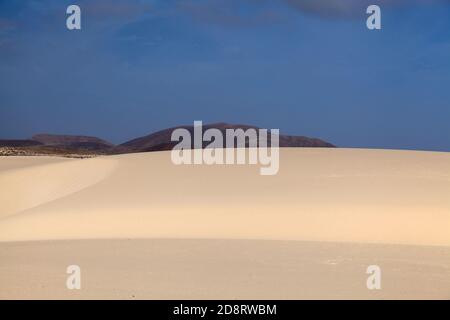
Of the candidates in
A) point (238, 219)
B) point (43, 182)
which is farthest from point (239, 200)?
point (43, 182)

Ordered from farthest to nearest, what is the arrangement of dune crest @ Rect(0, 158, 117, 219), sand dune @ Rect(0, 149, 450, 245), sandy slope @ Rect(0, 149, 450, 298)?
1. dune crest @ Rect(0, 158, 117, 219)
2. sand dune @ Rect(0, 149, 450, 245)
3. sandy slope @ Rect(0, 149, 450, 298)

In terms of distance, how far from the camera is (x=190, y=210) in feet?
38.7

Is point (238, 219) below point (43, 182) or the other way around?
A: below

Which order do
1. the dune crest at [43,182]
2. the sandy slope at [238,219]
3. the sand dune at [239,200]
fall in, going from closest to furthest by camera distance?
the sandy slope at [238,219] → the sand dune at [239,200] → the dune crest at [43,182]

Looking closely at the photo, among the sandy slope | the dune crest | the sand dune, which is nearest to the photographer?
the sandy slope

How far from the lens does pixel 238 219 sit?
11.2 meters

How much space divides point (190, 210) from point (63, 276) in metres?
5.30

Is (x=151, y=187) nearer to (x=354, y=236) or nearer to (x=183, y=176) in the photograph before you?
(x=183, y=176)

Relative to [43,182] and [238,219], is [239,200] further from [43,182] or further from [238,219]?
[43,182]

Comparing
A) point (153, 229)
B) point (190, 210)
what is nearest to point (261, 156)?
point (190, 210)

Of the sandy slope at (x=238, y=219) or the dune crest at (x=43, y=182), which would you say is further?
the dune crest at (x=43, y=182)

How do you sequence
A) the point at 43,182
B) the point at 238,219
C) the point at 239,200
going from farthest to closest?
the point at 43,182
the point at 239,200
the point at 238,219

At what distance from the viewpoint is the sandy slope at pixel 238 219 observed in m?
6.77

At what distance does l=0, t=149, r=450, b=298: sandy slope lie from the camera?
6.77 metres
